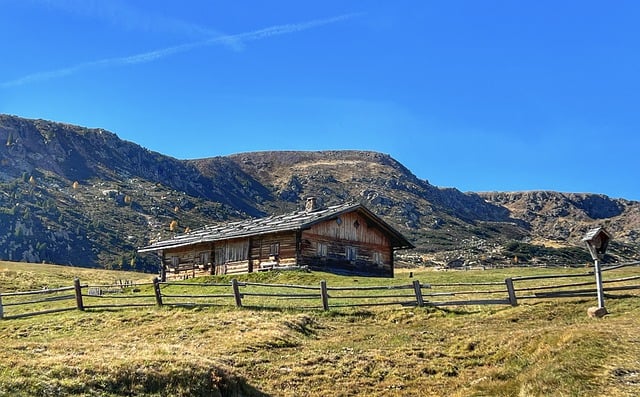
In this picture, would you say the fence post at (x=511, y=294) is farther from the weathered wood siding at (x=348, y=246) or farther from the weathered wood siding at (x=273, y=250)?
the weathered wood siding at (x=273, y=250)

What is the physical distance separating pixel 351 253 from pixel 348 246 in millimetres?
584

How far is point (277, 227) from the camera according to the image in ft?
135

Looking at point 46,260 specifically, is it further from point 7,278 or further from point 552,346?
point 552,346

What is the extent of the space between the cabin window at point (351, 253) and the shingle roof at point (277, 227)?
2.84 metres

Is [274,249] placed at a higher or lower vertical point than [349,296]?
higher

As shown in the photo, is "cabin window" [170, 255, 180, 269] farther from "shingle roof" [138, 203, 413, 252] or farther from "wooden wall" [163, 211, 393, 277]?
"shingle roof" [138, 203, 413, 252]

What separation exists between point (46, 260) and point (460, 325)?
109 metres

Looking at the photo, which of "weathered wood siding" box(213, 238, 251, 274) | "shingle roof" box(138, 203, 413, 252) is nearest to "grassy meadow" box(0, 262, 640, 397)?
"shingle roof" box(138, 203, 413, 252)

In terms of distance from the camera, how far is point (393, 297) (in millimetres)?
24547

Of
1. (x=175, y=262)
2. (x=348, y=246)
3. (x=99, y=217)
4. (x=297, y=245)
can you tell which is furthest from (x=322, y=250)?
(x=99, y=217)

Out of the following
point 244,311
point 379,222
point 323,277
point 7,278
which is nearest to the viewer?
point 244,311

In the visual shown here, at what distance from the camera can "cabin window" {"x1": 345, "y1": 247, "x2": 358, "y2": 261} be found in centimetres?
4390

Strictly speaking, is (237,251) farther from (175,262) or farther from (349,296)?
(349,296)

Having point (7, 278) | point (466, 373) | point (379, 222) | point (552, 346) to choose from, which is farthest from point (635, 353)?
point (7, 278)
